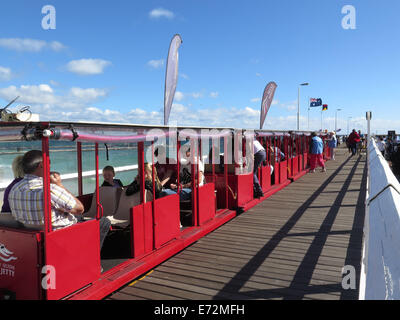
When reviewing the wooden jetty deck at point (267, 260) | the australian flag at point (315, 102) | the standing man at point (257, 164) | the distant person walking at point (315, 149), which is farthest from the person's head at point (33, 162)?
the australian flag at point (315, 102)

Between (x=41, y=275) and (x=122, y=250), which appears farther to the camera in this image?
(x=122, y=250)

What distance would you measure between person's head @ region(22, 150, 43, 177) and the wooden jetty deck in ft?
5.20

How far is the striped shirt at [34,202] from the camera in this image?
3104 mm

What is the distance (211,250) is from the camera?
5.03m

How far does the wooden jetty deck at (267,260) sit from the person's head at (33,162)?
1.59 meters

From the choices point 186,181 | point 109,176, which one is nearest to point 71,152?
point 186,181

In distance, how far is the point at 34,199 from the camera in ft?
10.1

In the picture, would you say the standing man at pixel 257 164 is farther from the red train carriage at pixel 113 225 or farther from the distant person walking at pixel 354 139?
the distant person walking at pixel 354 139

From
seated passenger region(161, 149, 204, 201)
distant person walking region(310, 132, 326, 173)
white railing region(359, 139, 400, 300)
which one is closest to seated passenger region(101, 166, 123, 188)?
seated passenger region(161, 149, 204, 201)

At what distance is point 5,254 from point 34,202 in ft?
2.15
